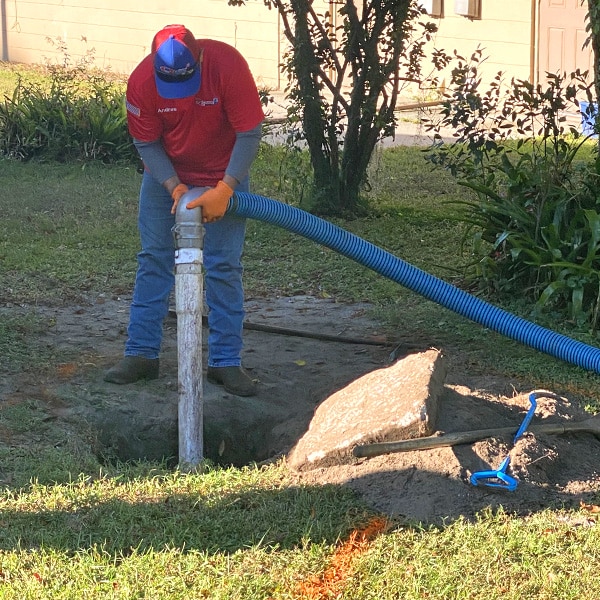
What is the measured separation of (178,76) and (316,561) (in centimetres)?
230

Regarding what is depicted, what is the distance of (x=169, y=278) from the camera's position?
5.27 metres

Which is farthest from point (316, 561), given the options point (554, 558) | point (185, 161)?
point (185, 161)

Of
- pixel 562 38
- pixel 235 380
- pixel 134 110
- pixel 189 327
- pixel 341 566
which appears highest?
pixel 562 38

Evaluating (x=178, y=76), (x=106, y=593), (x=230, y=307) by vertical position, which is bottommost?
(x=106, y=593)

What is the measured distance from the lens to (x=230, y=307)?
17.1ft

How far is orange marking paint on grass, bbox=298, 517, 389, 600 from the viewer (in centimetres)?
339

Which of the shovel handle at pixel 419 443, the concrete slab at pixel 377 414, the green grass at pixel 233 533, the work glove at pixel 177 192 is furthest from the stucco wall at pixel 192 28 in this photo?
the shovel handle at pixel 419 443

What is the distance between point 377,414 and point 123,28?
641 inches

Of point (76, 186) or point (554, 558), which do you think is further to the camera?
point (76, 186)

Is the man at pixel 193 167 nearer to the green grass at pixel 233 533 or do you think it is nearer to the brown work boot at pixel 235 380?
the brown work boot at pixel 235 380

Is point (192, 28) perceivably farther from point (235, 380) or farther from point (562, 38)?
point (235, 380)

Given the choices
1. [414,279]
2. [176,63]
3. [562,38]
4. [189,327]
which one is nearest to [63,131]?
[562,38]

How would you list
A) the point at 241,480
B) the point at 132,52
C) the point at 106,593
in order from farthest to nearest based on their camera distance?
the point at 132,52, the point at 241,480, the point at 106,593

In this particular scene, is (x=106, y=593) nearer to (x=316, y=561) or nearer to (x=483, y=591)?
(x=316, y=561)
